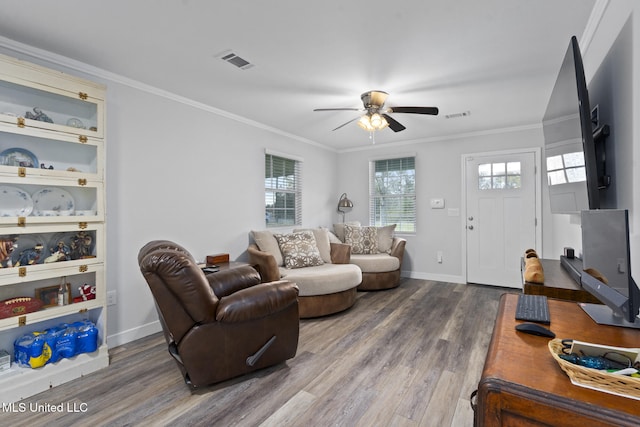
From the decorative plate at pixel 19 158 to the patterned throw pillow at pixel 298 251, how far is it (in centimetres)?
246

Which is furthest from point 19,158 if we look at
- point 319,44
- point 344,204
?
point 344,204

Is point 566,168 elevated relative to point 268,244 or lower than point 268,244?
elevated

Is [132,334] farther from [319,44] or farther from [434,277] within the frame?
[434,277]

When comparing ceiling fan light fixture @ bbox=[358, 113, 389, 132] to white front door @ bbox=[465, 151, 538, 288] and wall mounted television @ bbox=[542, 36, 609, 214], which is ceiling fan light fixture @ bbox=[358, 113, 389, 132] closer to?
wall mounted television @ bbox=[542, 36, 609, 214]

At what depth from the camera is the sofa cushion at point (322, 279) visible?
333 cm

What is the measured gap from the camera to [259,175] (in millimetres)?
4223

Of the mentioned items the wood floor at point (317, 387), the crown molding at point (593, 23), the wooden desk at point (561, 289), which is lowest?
the wood floor at point (317, 387)

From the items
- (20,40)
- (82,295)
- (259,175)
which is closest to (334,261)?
(259,175)

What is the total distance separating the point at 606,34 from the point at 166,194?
11.7 feet

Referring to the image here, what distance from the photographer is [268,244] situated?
12.7 ft

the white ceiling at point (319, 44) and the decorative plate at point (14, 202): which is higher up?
the white ceiling at point (319, 44)

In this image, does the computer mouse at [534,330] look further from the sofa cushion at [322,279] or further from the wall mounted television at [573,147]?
the sofa cushion at [322,279]

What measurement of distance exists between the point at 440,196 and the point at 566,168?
3.22m

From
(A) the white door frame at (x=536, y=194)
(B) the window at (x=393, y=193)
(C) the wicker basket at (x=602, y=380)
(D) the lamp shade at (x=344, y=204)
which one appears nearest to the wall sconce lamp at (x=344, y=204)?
(D) the lamp shade at (x=344, y=204)
